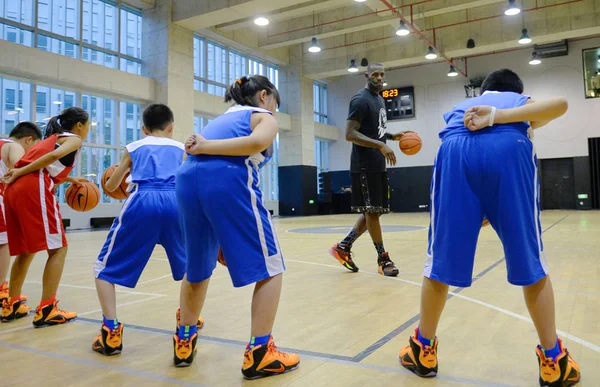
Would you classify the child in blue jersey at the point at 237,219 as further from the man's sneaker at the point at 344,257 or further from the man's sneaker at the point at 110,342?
the man's sneaker at the point at 344,257

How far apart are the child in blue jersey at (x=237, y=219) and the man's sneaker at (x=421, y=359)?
1.56 ft

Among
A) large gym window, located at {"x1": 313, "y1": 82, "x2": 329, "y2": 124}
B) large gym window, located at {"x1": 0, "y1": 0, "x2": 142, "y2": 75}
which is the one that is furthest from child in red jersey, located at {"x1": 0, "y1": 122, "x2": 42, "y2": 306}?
large gym window, located at {"x1": 313, "y1": 82, "x2": 329, "y2": 124}

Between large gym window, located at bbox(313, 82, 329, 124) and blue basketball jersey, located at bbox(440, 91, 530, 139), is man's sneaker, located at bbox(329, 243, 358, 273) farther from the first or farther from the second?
large gym window, located at bbox(313, 82, 329, 124)

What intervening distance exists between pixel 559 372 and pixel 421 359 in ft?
1.59

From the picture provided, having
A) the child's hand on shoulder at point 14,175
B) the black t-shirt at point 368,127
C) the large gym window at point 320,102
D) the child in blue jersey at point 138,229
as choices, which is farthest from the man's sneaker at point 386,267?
the large gym window at point 320,102

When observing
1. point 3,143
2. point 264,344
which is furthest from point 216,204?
point 3,143

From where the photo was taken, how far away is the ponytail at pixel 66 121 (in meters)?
2.98

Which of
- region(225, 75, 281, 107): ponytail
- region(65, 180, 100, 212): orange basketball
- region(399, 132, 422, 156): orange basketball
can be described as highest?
region(399, 132, 422, 156): orange basketball

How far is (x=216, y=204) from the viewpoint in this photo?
188 cm

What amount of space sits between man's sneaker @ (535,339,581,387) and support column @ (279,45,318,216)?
18910 millimetres

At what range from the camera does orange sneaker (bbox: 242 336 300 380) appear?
189 centimetres

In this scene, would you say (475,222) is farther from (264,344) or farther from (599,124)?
(599,124)

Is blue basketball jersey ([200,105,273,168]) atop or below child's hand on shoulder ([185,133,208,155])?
atop

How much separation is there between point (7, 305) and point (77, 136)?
3.80 ft
